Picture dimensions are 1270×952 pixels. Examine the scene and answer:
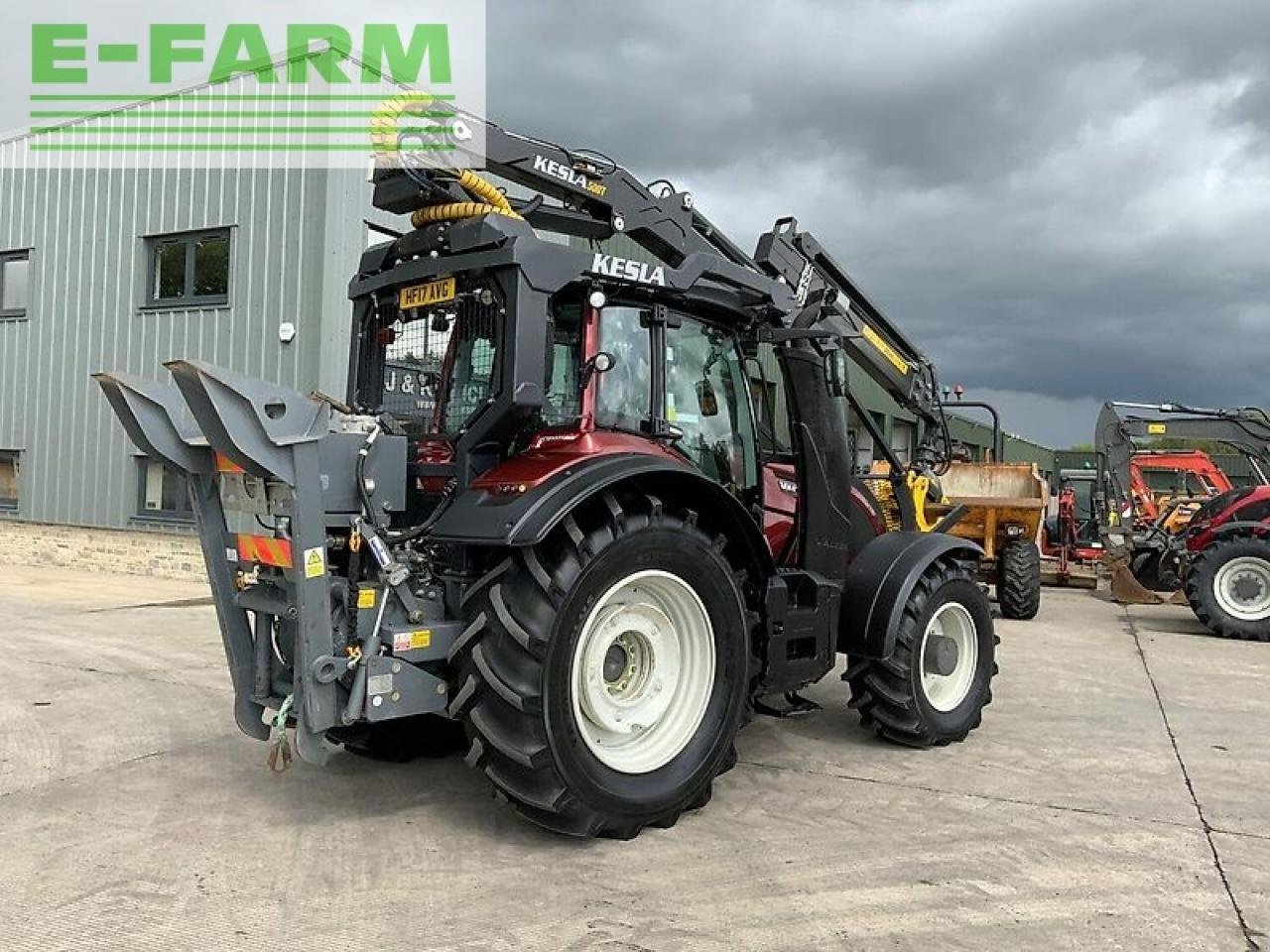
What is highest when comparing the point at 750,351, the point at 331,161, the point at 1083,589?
the point at 331,161

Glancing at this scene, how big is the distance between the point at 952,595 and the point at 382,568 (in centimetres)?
338

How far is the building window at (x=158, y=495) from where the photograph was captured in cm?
1391

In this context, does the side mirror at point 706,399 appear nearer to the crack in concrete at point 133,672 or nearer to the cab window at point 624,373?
the cab window at point 624,373

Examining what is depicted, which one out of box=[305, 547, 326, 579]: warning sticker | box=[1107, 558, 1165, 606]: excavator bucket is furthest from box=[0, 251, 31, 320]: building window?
box=[1107, 558, 1165, 606]: excavator bucket

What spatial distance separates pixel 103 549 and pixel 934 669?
485 inches

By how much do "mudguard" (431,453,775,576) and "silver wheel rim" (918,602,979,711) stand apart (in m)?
1.86

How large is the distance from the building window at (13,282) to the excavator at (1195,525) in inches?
611

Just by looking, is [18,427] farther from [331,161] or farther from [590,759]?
[590,759]

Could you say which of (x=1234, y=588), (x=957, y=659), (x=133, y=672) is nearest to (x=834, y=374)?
(x=957, y=659)

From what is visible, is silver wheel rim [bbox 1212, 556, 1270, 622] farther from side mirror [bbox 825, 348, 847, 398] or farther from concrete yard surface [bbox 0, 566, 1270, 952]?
side mirror [bbox 825, 348, 847, 398]

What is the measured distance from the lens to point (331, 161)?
12555mm

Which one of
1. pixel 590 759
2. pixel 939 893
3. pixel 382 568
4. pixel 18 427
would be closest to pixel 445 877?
pixel 590 759

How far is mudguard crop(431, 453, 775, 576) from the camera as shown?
388cm

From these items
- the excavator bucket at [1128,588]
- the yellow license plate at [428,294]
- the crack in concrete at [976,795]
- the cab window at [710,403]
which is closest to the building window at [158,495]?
the yellow license plate at [428,294]
